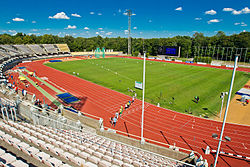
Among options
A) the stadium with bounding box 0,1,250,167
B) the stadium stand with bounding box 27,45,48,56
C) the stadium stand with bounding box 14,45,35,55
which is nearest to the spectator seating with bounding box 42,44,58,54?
the stadium stand with bounding box 27,45,48,56

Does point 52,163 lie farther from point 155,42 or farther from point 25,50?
point 155,42

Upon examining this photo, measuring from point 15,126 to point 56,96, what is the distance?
57.4 ft

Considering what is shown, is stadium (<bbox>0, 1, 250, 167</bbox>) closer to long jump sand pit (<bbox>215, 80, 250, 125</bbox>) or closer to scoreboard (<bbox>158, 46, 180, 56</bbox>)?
long jump sand pit (<bbox>215, 80, 250, 125</bbox>)

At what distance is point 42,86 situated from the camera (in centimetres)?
3350

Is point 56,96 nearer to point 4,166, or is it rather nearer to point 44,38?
point 4,166

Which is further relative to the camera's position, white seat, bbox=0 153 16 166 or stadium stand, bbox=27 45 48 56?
stadium stand, bbox=27 45 48 56

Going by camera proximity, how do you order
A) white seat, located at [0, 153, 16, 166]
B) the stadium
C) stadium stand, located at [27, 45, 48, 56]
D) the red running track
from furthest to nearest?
stadium stand, located at [27, 45, 48, 56] < the red running track < the stadium < white seat, located at [0, 153, 16, 166]

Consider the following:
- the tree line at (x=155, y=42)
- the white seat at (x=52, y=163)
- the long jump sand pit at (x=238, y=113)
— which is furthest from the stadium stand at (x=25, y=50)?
the long jump sand pit at (x=238, y=113)

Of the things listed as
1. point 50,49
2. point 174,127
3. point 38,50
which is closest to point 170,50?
point 174,127

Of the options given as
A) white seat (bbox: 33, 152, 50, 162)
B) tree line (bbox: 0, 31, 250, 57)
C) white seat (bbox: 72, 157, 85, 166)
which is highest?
tree line (bbox: 0, 31, 250, 57)

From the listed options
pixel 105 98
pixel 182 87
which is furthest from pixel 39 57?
pixel 182 87

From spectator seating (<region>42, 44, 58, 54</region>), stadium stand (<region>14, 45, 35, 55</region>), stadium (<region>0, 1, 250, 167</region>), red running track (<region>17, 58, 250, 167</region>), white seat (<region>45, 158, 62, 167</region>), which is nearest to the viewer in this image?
white seat (<region>45, 158, 62, 167</region>)

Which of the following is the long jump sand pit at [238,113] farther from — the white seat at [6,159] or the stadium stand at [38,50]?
the stadium stand at [38,50]

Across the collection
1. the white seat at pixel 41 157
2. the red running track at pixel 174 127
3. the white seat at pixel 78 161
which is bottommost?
the red running track at pixel 174 127
